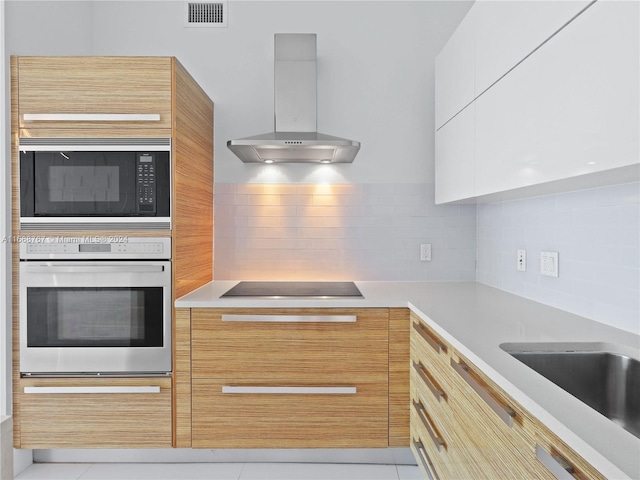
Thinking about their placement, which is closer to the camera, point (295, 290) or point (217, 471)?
point (217, 471)

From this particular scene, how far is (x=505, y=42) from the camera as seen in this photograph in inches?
66.6

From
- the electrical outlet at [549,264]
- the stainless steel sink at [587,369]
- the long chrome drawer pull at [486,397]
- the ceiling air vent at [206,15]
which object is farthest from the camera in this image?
the ceiling air vent at [206,15]

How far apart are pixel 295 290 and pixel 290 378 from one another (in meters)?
0.49

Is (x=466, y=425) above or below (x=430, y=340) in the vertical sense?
below

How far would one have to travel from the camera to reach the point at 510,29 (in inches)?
64.9

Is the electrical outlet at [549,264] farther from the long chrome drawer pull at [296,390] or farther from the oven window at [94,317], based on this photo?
the oven window at [94,317]

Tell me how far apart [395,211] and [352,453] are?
1457 millimetres

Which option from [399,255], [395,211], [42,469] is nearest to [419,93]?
[395,211]

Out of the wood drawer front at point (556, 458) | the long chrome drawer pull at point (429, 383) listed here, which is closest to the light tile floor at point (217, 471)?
the long chrome drawer pull at point (429, 383)

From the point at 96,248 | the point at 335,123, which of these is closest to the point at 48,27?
the point at 96,248

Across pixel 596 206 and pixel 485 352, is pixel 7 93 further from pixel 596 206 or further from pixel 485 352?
pixel 596 206

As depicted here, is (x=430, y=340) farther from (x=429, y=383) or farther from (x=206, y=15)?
(x=206, y=15)

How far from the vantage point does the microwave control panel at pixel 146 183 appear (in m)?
2.23

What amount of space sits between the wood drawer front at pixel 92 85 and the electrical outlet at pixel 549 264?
191 cm
